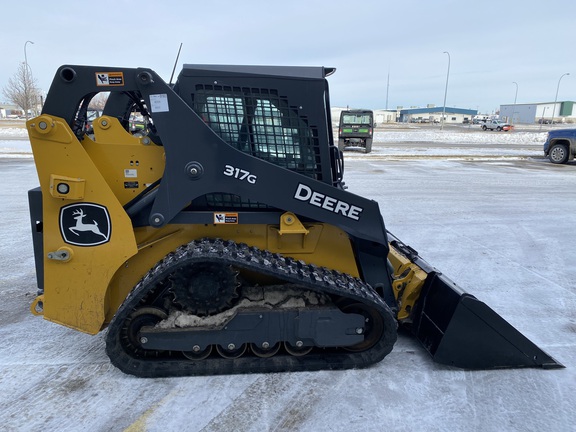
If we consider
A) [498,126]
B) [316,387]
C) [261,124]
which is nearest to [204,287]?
[316,387]

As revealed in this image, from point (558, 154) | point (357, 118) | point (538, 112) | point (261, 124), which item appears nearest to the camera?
point (261, 124)

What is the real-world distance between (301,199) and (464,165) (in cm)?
1493

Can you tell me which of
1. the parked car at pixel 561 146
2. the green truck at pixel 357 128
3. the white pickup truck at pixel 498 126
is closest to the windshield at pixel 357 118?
the green truck at pixel 357 128

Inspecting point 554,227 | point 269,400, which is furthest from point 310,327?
point 554,227

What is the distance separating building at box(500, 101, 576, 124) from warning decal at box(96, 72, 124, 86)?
104017mm

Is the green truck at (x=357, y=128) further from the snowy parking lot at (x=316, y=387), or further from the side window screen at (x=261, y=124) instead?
the side window screen at (x=261, y=124)

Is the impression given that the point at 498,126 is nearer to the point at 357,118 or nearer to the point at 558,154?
the point at 357,118

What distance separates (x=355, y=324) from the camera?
316 centimetres

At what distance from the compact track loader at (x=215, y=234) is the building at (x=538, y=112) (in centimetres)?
10320

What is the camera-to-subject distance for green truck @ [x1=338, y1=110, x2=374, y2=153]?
21.2 m

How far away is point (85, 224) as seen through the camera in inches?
118

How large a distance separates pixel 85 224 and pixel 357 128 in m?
19.5

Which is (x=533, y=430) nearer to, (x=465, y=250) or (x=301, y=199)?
(x=301, y=199)

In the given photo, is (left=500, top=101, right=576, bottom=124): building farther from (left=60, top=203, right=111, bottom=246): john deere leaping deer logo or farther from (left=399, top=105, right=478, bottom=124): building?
(left=60, top=203, right=111, bottom=246): john deere leaping deer logo
